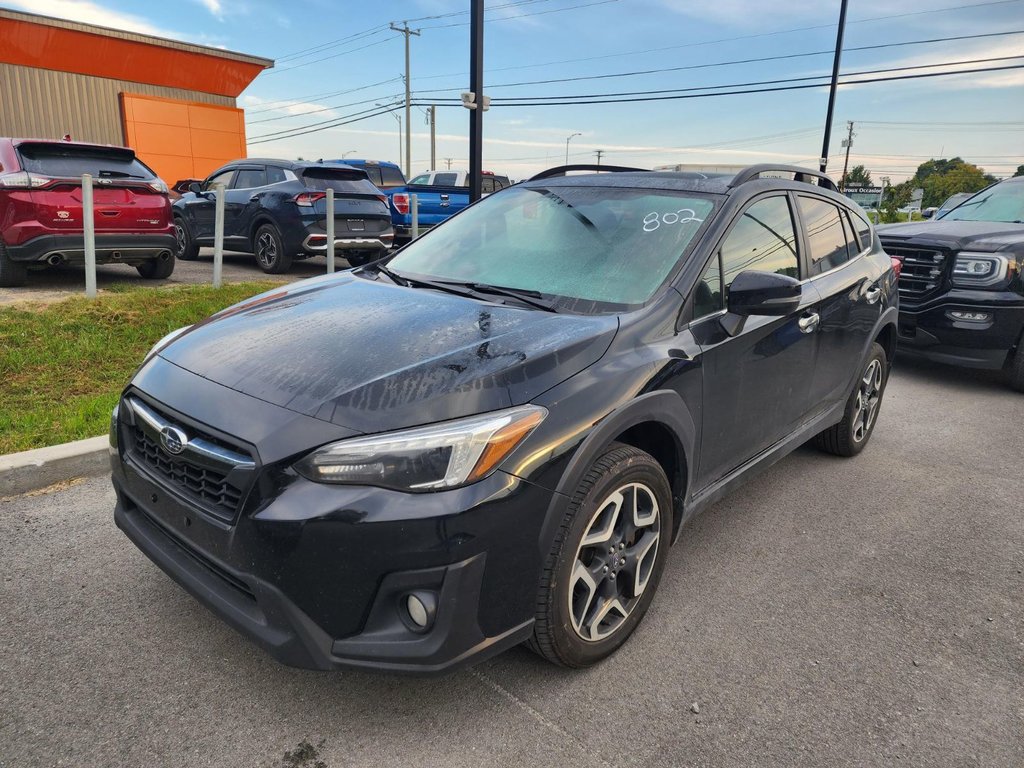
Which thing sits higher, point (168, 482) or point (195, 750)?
point (168, 482)

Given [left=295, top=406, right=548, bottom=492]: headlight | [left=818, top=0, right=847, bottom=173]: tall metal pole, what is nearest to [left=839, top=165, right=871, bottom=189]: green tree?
[left=818, top=0, right=847, bottom=173]: tall metal pole

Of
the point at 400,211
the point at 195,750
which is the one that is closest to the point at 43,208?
the point at 195,750

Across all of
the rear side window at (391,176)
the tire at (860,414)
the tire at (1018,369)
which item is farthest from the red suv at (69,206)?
the rear side window at (391,176)

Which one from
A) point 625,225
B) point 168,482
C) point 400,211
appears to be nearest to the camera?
point 168,482

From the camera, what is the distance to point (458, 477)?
198 centimetres

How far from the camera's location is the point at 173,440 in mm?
2244

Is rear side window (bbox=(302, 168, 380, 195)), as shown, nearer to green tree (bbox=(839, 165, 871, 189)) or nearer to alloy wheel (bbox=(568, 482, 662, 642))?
alloy wheel (bbox=(568, 482, 662, 642))

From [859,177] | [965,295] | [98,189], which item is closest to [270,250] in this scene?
[98,189]

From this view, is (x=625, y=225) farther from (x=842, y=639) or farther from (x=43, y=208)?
(x=43, y=208)

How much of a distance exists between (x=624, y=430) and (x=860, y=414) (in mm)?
2874

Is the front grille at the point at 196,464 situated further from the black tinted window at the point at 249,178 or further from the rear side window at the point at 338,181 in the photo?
the black tinted window at the point at 249,178

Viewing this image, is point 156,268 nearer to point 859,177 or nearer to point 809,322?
point 809,322

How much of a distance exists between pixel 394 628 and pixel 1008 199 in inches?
332

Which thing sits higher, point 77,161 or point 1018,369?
point 77,161
